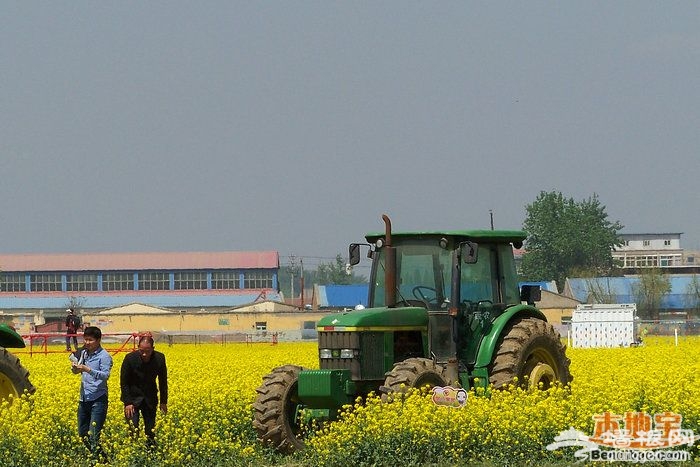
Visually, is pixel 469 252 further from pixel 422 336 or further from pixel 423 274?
pixel 422 336

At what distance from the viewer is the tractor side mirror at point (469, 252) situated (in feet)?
53.0

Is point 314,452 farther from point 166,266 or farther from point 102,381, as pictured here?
point 166,266

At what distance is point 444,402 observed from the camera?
615 inches

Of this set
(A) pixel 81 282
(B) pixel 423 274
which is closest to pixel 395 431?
(B) pixel 423 274

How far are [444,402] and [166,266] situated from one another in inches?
4484

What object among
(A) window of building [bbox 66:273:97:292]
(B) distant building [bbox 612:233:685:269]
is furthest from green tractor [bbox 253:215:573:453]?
(B) distant building [bbox 612:233:685:269]

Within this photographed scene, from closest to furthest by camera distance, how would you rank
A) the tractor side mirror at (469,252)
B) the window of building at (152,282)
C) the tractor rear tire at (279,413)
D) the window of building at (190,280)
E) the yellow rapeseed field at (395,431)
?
the yellow rapeseed field at (395,431) → the tractor rear tire at (279,413) → the tractor side mirror at (469,252) → the window of building at (190,280) → the window of building at (152,282)

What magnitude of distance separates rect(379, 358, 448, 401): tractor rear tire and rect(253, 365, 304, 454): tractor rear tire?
3.69ft

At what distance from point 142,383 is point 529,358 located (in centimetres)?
513

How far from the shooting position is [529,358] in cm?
1764

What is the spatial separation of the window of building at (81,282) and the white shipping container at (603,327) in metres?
82.2

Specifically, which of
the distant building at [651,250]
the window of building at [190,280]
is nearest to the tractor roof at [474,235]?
the window of building at [190,280]

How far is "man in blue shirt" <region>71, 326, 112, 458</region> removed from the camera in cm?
1486

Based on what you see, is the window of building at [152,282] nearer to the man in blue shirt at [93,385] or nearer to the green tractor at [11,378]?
the green tractor at [11,378]
